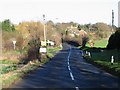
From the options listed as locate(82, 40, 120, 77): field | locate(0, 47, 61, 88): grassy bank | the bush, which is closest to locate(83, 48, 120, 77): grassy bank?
locate(82, 40, 120, 77): field

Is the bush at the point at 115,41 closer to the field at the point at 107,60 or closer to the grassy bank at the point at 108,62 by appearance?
the field at the point at 107,60

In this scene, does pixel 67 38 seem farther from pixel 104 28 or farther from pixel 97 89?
pixel 97 89

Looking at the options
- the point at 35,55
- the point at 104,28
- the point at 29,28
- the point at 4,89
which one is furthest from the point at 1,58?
the point at 104,28

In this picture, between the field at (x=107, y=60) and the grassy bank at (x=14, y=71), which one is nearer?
the grassy bank at (x=14, y=71)

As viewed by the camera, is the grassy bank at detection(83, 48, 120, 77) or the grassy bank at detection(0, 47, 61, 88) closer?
the grassy bank at detection(0, 47, 61, 88)

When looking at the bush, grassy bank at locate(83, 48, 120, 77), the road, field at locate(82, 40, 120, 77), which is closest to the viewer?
the road

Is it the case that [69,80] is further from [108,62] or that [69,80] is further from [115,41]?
[115,41]

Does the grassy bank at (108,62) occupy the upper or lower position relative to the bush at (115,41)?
lower

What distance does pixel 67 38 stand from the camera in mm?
179250

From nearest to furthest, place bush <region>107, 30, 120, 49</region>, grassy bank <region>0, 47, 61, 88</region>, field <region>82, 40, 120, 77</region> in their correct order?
1. grassy bank <region>0, 47, 61, 88</region>
2. field <region>82, 40, 120, 77</region>
3. bush <region>107, 30, 120, 49</region>

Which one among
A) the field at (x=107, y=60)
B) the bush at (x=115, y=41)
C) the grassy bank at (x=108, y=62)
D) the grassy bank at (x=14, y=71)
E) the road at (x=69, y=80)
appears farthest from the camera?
the bush at (x=115, y=41)

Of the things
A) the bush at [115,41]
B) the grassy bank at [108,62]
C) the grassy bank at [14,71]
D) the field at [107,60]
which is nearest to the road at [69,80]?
the grassy bank at [14,71]

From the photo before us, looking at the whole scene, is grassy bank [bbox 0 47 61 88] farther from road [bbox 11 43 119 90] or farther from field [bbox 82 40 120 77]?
field [bbox 82 40 120 77]

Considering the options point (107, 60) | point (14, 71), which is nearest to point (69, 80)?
point (14, 71)
